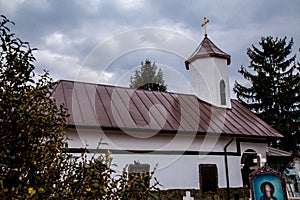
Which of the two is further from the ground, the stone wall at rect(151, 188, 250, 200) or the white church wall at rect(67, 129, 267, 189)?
the white church wall at rect(67, 129, 267, 189)

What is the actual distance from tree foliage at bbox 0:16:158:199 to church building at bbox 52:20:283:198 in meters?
5.79

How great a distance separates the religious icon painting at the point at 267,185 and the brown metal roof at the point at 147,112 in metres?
2.39

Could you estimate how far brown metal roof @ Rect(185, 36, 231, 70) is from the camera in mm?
13173

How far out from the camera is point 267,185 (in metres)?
7.87

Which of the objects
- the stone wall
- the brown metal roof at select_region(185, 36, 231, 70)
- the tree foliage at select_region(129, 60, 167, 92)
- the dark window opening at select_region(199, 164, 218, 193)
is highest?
the tree foliage at select_region(129, 60, 167, 92)

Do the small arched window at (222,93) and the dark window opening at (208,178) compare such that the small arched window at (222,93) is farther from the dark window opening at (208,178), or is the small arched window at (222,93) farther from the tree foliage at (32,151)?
the tree foliage at (32,151)

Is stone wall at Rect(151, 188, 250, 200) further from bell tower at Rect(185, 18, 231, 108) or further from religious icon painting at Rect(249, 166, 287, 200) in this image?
bell tower at Rect(185, 18, 231, 108)

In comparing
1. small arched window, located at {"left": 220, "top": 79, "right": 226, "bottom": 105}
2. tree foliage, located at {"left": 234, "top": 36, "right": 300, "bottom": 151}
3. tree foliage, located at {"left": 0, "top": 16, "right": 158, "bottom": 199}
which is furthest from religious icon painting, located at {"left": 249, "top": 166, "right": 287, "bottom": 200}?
tree foliage, located at {"left": 234, "top": 36, "right": 300, "bottom": 151}

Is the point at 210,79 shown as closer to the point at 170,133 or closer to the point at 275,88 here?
the point at 170,133

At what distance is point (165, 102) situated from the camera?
11328mm

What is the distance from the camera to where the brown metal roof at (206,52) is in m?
13.2

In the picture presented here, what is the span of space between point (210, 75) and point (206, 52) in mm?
992

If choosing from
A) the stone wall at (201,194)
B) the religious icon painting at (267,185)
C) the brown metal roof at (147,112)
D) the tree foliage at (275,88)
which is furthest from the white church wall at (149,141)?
the tree foliage at (275,88)

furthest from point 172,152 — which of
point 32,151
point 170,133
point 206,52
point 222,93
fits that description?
point 32,151
